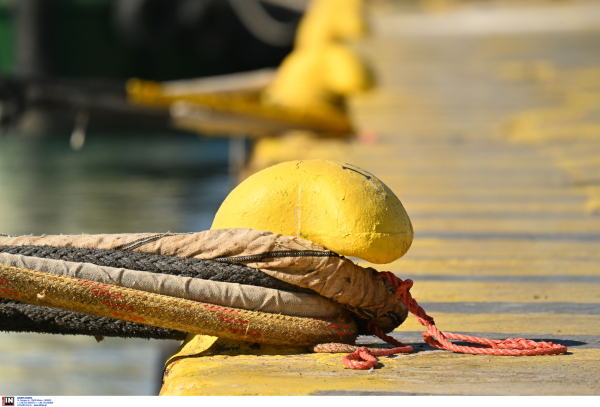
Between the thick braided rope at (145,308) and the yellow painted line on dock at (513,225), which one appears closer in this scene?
the thick braided rope at (145,308)

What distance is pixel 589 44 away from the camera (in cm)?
1072

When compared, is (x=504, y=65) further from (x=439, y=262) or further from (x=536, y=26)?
(x=439, y=262)

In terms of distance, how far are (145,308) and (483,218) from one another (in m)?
2.30

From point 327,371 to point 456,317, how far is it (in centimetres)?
68

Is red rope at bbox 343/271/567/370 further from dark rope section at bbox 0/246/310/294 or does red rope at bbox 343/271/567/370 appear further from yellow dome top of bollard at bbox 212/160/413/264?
dark rope section at bbox 0/246/310/294

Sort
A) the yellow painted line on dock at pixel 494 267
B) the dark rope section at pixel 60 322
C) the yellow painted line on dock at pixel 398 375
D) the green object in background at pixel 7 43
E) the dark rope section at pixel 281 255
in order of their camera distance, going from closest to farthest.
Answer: the yellow painted line on dock at pixel 398 375 → the dark rope section at pixel 281 255 → the dark rope section at pixel 60 322 → the yellow painted line on dock at pixel 494 267 → the green object in background at pixel 7 43

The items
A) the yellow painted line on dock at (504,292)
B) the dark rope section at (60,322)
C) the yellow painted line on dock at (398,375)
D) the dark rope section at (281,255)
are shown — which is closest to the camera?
the yellow painted line on dock at (398,375)

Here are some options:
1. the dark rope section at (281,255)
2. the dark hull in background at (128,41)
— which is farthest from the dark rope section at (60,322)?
the dark hull in background at (128,41)

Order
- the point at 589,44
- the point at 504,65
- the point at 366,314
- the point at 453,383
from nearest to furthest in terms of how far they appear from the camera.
→ the point at 453,383 < the point at 366,314 < the point at 504,65 < the point at 589,44

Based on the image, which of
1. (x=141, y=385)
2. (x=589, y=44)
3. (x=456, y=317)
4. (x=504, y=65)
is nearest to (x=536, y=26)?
(x=589, y=44)

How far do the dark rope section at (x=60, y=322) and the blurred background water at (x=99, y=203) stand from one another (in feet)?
6.77

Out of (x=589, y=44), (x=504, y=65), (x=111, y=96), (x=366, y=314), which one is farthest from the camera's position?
(x=589, y=44)

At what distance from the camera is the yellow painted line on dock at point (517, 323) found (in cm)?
223

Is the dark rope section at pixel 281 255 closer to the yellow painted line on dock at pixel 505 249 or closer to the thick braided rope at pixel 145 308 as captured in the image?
the thick braided rope at pixel 145 308
